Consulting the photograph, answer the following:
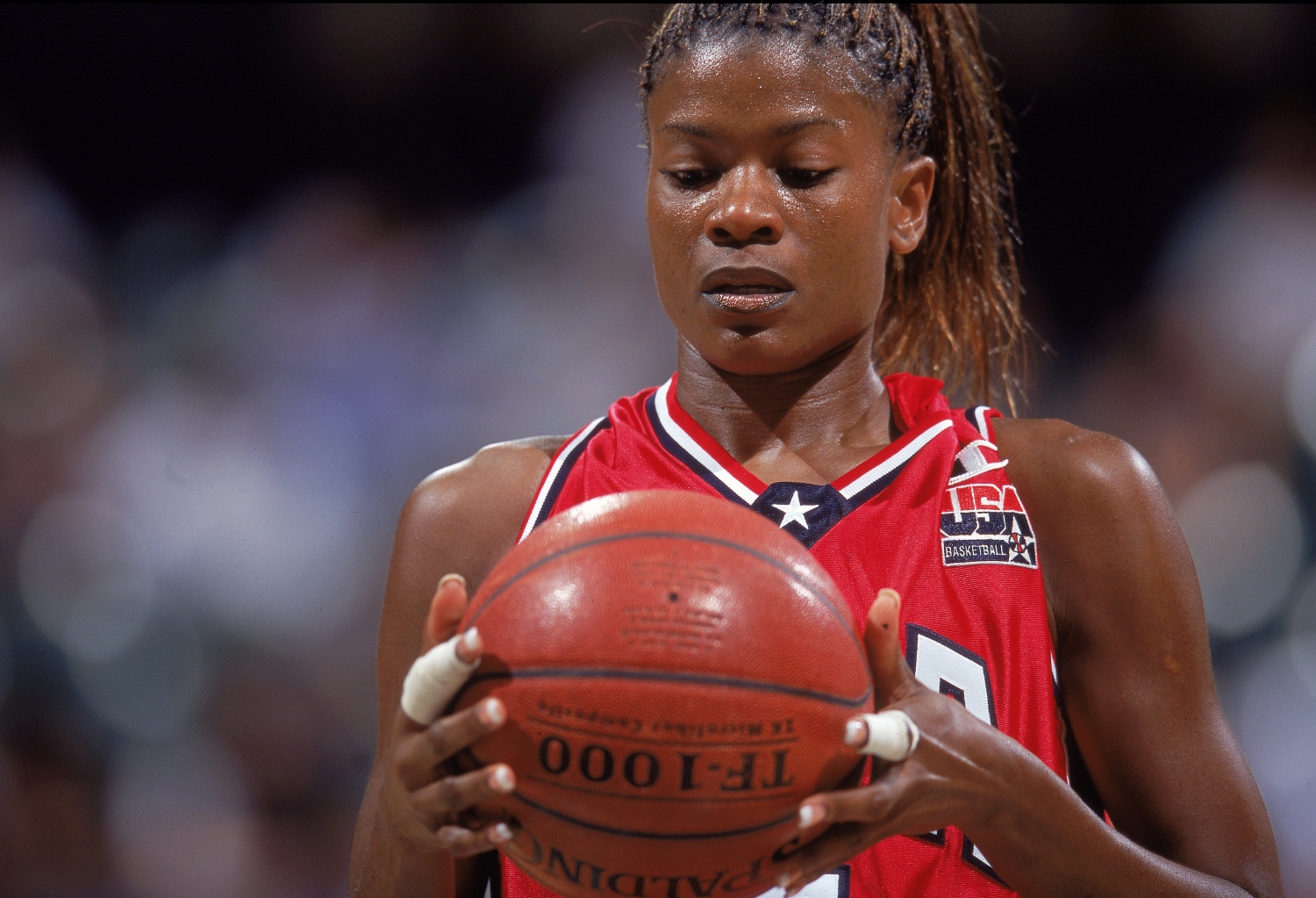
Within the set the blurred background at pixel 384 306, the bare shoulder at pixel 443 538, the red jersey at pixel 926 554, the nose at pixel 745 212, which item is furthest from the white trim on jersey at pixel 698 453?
the blurred background at pixel 384 306

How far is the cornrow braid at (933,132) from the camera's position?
1829 mm

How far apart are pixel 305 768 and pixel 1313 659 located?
3.53 meters

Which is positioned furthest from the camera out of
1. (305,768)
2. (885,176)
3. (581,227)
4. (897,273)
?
(581,227)

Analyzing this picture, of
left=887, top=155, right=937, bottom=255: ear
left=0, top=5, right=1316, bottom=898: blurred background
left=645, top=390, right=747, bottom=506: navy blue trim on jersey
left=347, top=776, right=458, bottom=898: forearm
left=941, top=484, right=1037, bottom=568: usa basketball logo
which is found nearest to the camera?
left=347, top=776, right=458, bottom=898: forearm

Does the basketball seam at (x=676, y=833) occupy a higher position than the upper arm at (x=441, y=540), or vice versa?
the upper arm at (x=441, y=540)

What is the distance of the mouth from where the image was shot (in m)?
1.70

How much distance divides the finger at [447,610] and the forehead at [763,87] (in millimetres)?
862

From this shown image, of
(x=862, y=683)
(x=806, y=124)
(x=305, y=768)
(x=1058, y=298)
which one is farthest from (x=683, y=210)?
(x=1058, y=298)

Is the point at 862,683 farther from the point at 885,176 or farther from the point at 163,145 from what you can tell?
the point at 163,145

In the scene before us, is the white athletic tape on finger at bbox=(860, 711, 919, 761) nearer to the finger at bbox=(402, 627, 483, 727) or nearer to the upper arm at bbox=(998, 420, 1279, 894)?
the finger at bbox=(402, 627, 483, 727)

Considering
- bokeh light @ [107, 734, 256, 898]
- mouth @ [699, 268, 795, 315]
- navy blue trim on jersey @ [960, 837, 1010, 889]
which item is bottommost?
bokeh light @ [107, 734, 256, 898]

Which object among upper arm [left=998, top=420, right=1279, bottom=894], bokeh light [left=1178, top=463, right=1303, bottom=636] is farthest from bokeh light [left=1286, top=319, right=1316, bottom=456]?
upper arm [left=998, top=420, right=1279, bottom=894]

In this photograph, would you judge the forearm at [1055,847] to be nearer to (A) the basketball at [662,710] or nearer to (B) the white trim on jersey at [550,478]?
(A) the basketball at [662,710]

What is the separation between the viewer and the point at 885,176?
1.83 meters
